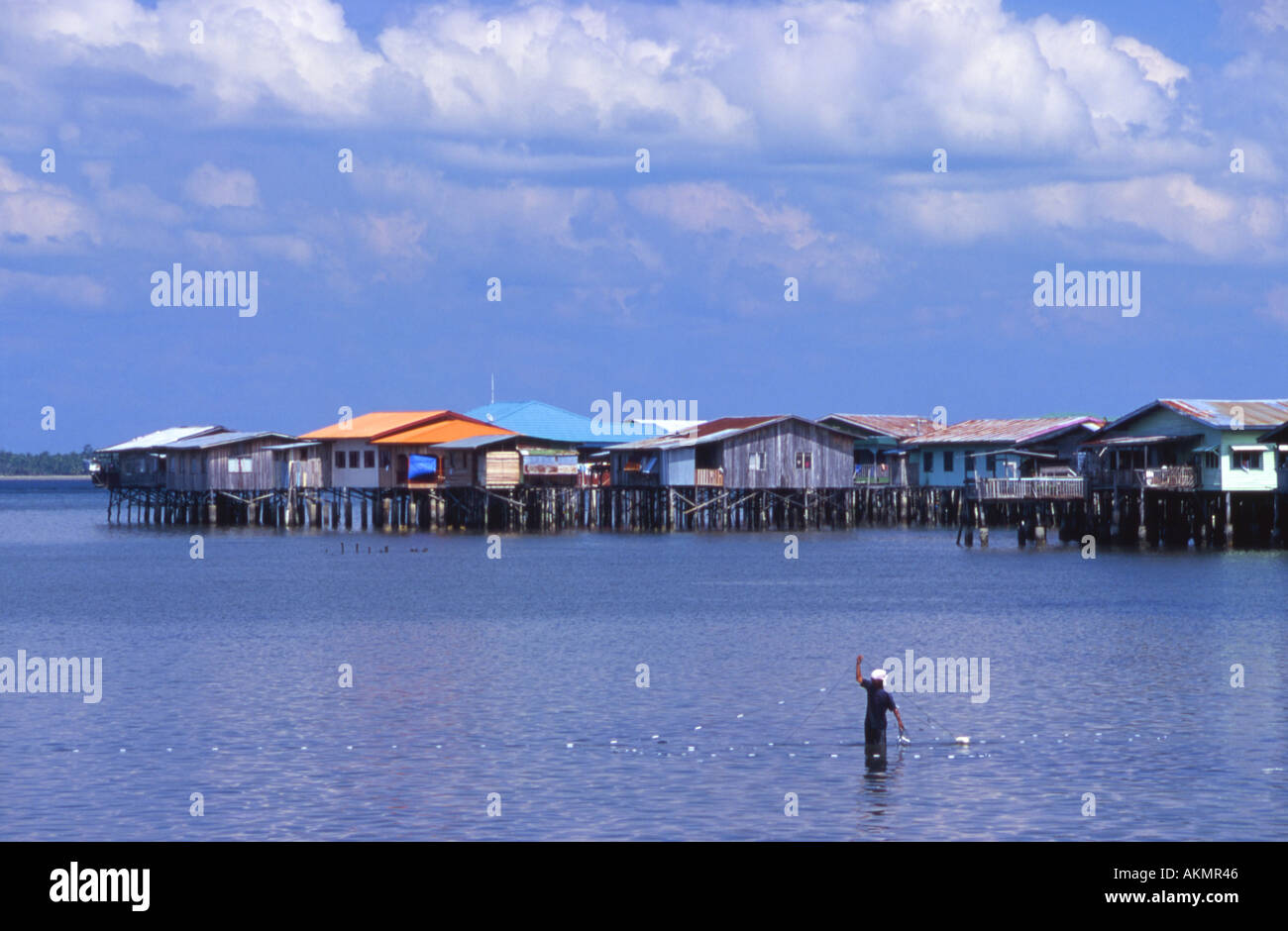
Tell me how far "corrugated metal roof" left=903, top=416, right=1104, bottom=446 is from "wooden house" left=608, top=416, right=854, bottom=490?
632cm

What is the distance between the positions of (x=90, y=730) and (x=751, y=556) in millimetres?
47545

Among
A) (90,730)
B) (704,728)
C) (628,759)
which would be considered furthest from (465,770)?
(90,730)

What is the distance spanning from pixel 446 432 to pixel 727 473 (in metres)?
16.2

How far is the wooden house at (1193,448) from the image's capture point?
214ft

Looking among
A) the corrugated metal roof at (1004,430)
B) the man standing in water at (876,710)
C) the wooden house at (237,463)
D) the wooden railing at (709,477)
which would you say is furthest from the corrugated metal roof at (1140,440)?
the man standing in water at (876,710)

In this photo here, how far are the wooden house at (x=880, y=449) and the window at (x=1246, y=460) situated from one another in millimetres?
31933

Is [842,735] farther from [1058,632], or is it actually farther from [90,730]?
[1058,632]

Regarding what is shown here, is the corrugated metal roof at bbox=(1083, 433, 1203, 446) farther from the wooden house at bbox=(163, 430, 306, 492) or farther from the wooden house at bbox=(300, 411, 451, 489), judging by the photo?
the wooden house at bbox=(163, 430, 306, 492)

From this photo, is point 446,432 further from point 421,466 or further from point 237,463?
point 237,463

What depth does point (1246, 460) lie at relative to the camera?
6550 centimetres

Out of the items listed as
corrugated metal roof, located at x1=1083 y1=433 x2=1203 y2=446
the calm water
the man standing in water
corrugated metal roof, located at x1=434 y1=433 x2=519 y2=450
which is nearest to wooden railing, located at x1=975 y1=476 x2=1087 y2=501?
corrugated metal roof, located at x1=1083 y1=433 x2=1203 y2=446

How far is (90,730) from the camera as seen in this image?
24.5m

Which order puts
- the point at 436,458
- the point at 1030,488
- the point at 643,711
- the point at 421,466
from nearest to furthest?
the point at 643,711, the point at 1030,488, the point at 421,466, the point at 436,458

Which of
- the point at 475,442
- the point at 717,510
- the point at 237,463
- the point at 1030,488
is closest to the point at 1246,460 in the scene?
the point at 1030,488
